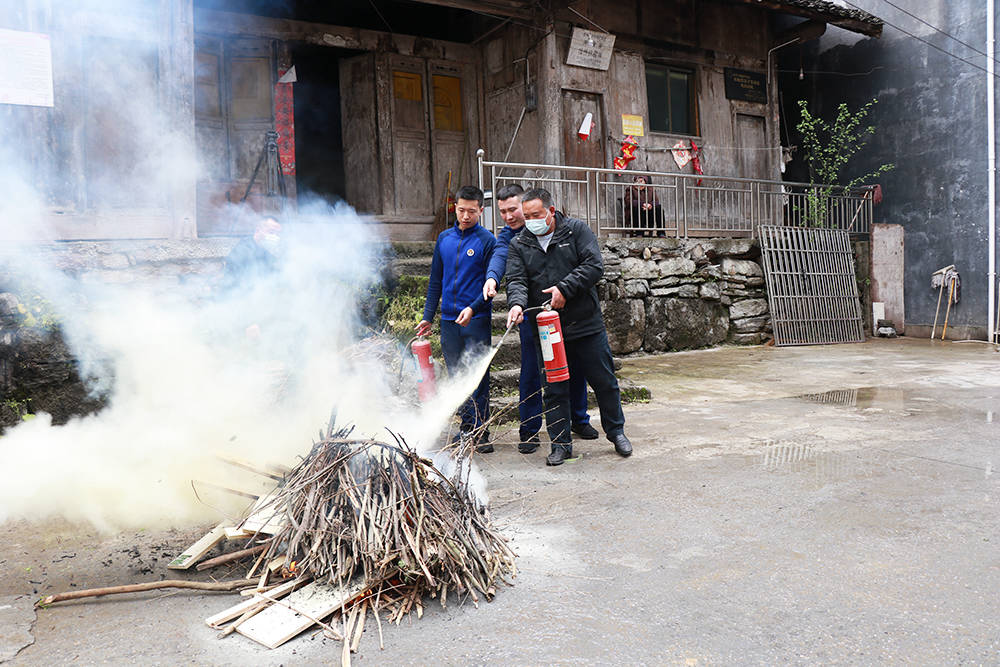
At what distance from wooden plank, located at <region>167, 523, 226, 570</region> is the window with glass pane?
412 inches

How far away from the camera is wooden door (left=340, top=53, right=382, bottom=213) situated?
36.2 ft

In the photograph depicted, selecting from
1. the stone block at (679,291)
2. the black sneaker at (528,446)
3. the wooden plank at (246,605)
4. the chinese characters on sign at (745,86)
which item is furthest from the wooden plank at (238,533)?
the chinese characters on sign at (745,86)

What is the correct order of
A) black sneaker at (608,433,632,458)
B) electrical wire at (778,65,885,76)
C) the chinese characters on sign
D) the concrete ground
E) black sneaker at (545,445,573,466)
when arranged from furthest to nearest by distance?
electrical wire at (778,65,885,76), the chinese characters on sign, black sneaker at (608,433,632,458), black sneaker at (545,445,573,466), the concrete ground

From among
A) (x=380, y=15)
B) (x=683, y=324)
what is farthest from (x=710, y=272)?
(x=380, y=15)

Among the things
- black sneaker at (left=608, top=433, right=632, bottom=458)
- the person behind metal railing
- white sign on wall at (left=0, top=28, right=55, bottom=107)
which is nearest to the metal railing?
the person behind metal railing

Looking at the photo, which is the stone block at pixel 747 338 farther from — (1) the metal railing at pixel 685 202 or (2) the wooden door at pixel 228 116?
(2) the wooden door at pixel 228 116

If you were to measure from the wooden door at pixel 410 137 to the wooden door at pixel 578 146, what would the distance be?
2.20m

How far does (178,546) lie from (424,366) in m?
1.97

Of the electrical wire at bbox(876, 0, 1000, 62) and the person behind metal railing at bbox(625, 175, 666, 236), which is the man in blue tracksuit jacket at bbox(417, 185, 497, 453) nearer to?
the person behind metal railing at bbox(625, 175, 666, 236)

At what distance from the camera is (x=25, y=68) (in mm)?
6656

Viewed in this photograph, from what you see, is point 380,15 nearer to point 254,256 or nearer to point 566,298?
point 254,256

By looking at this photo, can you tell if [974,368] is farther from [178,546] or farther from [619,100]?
[178,546]

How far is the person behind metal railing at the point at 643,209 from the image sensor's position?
1109cm

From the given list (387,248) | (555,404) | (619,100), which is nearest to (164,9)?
(387,248)
